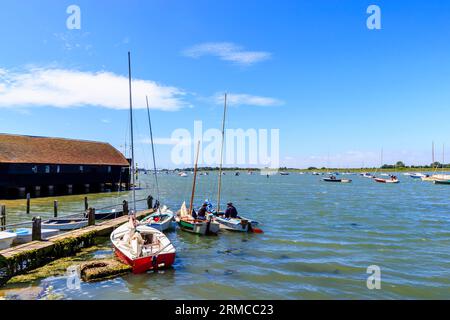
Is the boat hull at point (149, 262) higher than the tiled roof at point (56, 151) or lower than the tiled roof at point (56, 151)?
lower

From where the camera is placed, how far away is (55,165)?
171ft

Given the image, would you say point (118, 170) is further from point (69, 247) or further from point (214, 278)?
point (214, 278)

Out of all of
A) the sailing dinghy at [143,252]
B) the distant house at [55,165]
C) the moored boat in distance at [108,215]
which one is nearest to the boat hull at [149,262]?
the sailing dinghy at [143,252]

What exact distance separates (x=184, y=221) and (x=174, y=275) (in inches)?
420

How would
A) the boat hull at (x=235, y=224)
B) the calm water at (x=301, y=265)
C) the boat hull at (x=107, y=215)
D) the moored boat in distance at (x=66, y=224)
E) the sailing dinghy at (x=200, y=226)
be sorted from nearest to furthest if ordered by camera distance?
the calm water at (x=301, y=265)
the moored boat in distance at (x=66, y=224)
the sailing dinghy at (x=200, y=226)
the boat hull at (x=235, y=224)
the boat hull at (x=107, y=215)

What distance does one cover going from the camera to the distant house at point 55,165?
4662 centimetres

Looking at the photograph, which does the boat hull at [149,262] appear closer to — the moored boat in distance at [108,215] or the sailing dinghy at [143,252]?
the sailing dinghy at [143,252]

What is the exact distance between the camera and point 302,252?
21.2 m

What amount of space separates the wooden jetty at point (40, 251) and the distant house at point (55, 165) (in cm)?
2903

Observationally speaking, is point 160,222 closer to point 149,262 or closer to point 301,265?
point 149,262

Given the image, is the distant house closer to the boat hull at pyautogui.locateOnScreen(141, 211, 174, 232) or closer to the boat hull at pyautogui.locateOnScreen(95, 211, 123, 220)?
the boat hull at pyautogui.locateOnScreen(95, 211, 123, 220)

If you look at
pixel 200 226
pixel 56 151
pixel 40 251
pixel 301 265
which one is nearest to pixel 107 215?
pixel 200 226

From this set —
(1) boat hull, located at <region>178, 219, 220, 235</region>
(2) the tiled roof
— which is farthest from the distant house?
(1) boat hull, located at <region>178, 219, 220, 235</region>
